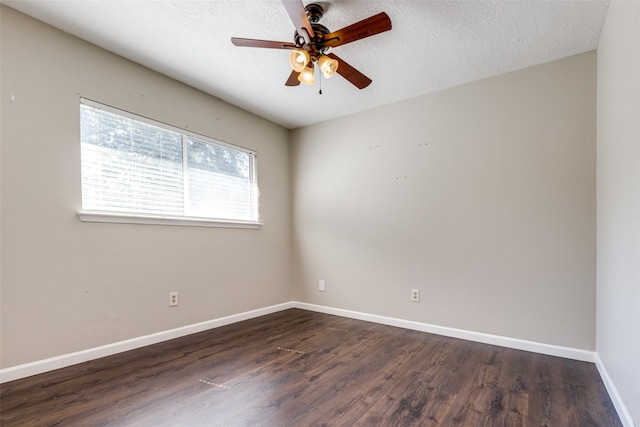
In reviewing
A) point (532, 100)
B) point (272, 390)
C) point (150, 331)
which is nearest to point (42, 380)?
point (150, 331)

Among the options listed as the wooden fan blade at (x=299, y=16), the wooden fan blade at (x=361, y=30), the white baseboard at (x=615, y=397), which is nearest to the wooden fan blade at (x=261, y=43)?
the wooden fan blade at (x=299, y=16)

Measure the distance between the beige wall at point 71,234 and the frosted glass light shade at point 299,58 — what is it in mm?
1527

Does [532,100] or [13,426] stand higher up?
[532,100]

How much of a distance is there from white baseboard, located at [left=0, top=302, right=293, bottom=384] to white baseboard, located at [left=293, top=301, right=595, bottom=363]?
49.5 inches

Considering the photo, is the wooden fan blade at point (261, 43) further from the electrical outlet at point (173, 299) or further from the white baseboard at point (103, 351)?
the white baseboard at point (103, 351)

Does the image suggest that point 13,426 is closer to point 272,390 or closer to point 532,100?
point 272,390

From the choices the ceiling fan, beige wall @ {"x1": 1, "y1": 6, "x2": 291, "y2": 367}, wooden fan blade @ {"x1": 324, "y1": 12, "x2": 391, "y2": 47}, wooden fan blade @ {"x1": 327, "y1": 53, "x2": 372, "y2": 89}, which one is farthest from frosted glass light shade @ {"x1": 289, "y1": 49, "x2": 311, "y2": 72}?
beige wall @ {"x1": 1, "y1": 6, "x2": 291, "y2": 367}

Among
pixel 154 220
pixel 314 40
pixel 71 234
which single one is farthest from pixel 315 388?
pixel 314 40

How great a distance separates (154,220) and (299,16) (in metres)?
2.00

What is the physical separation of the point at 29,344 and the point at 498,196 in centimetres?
364

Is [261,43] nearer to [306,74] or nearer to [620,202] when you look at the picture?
[306,74]

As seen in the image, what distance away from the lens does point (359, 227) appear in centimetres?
351

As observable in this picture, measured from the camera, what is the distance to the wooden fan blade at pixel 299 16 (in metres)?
1.52

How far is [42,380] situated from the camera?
193 centimetres
